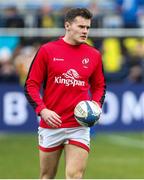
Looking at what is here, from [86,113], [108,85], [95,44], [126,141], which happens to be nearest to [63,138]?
[86,113]

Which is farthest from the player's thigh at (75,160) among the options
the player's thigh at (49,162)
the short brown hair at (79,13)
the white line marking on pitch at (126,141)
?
the white line marking on pitch at (126,141)

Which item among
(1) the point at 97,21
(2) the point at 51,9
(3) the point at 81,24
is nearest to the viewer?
(3) the point at 81,24

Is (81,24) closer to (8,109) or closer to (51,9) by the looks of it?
(8,109)

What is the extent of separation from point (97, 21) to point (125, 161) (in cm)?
705

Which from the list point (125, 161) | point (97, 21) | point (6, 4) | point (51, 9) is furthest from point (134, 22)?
point (125, 161)

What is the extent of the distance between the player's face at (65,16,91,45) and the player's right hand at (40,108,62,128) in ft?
2.83

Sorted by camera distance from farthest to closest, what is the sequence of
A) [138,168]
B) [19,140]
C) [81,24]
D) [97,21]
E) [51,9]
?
[51,9]
[97,21]
[19,140]
[138,168]
[81,24]

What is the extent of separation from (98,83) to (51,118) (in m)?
0.84

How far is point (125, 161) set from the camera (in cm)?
1459

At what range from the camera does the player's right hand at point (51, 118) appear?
29.0ft

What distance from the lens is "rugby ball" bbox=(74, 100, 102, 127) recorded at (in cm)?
890

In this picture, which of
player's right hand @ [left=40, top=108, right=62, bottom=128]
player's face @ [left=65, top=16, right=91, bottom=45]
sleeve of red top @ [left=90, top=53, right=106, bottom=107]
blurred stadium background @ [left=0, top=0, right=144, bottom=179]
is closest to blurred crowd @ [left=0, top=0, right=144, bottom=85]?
blurred stadium background @ [left=0, top=0, right=144, bottom=179]

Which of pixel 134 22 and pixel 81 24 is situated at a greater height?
pixel 81 24

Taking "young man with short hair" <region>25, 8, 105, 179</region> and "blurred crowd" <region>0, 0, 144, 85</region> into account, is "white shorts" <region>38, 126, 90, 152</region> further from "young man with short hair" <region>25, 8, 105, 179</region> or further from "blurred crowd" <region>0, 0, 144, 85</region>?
"blurred crowd" <region>0, 0, 144, 85</region>
